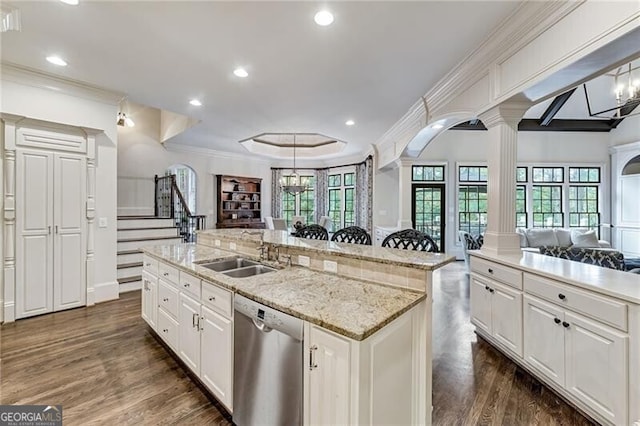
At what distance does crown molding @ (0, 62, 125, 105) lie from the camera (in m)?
3.35

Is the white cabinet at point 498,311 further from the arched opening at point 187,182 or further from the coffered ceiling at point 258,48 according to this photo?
the arched opening at point 187,182

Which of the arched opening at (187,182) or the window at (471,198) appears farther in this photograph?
the arched opening at (187,182)

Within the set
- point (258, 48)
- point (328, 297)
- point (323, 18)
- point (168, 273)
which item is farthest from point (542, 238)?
point (168, 273)

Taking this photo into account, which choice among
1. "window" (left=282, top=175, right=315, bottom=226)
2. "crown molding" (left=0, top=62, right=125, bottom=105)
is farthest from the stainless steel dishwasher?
"window" (left=282, top=175, right=315, bottom=226)

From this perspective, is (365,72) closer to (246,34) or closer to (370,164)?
(246,34)

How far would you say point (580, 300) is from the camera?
193 cm

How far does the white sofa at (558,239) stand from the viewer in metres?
6.40

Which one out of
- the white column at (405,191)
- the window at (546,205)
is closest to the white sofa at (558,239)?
the window at (546,205)

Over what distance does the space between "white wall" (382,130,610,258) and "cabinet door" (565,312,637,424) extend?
228 inches

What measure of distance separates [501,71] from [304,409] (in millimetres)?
3176

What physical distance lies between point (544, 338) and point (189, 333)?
2754 millimetres

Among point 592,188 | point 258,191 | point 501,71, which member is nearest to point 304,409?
point 501,71

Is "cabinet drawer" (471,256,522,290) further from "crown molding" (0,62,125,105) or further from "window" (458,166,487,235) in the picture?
"window" (458,166,487,235)

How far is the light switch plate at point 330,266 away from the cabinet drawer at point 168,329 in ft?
4.60
